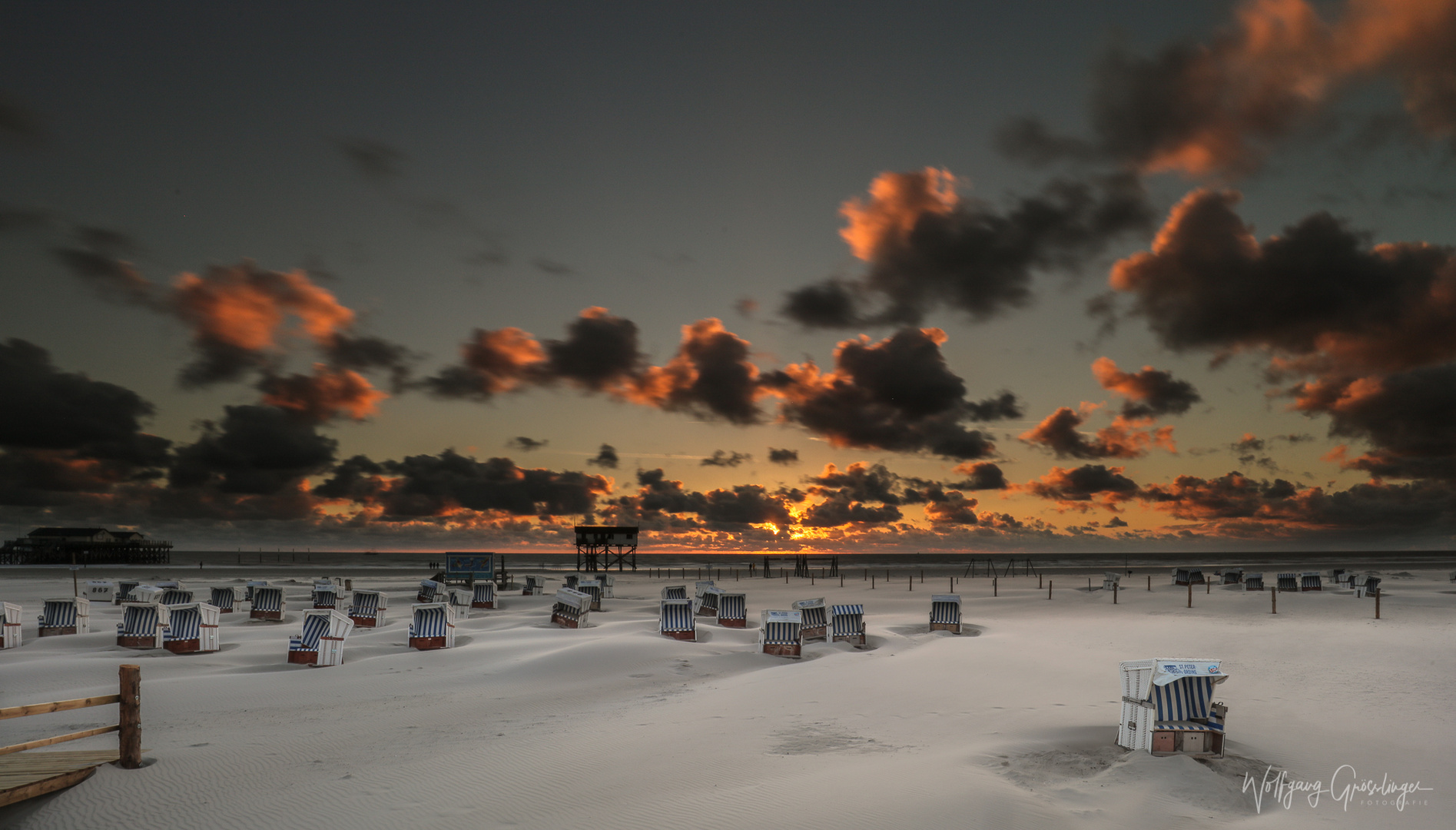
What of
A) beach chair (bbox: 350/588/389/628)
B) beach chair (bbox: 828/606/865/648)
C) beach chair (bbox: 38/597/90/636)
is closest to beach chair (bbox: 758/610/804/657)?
beach chair (bbox: 828/606/865/648)

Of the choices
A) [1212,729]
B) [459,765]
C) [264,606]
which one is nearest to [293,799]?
[459,765]

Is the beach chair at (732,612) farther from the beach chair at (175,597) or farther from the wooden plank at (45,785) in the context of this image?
the wooden plank at (45,785)

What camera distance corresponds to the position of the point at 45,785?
9172mm

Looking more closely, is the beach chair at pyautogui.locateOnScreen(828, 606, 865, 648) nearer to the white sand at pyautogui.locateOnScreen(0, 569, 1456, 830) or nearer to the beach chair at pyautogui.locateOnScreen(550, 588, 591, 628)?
the white sand at pyautogui.locateOnScreen(0, 569, 1456, 830)

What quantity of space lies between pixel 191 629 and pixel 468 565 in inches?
943

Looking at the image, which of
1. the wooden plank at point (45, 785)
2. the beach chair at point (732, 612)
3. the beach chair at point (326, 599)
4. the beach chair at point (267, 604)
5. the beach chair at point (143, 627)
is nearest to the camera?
the wooden plank at point (45, 785)

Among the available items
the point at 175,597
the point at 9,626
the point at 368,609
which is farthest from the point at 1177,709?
the point at 175,597

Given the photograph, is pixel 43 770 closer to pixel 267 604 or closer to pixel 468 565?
pixel 267 604

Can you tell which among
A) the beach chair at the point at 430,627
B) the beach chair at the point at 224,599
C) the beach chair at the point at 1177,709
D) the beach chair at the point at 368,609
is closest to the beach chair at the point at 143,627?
the beach chair at the point at 430,627

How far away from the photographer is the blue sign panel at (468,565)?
4594 cm

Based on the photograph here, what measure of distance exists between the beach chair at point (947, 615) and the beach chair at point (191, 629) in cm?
2413

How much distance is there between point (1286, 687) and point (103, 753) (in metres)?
20.8

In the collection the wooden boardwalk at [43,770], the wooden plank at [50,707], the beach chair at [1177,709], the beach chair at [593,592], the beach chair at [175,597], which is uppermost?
the wooden plank at [50,707]

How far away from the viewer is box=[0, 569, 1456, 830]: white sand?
8.73m
